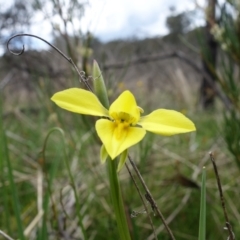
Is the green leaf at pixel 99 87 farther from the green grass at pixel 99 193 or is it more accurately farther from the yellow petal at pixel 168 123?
the green grass at pixel 99 193

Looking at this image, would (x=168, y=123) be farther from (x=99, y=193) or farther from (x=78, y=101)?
(x=99, y=193)

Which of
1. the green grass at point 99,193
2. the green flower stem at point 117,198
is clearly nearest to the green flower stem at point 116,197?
the green flower stem at point 117,198

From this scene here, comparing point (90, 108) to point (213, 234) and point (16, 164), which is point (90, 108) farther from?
point (16, 164)

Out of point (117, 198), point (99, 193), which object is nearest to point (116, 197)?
point (117, 198)

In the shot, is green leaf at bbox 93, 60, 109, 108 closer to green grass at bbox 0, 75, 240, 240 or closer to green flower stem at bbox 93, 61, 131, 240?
green flower stem at bbox 93, 61, 131, 240

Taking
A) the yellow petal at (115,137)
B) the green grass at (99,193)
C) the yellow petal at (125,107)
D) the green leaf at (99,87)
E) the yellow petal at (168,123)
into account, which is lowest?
the green grass at (99,193)

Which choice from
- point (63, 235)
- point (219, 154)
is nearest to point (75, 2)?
point (63, 235)
